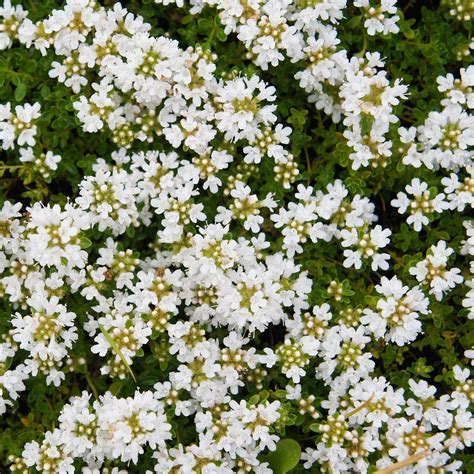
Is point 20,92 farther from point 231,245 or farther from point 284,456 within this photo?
point 284,456

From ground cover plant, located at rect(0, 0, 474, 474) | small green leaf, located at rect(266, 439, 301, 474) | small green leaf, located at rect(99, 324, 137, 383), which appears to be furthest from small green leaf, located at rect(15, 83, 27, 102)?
small green leaf, located at rect(266, 439, 301, 474)

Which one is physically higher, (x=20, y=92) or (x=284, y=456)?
(x=20, y=92)

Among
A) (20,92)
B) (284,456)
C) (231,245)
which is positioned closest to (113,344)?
(231,245)

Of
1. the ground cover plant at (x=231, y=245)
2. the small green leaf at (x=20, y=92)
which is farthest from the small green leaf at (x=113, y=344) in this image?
the small green leaf at (x=20, y=92)

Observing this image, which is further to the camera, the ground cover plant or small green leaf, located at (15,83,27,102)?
small green leaf, located at (15,83,27,102)

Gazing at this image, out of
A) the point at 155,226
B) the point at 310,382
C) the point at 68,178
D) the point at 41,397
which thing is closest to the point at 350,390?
the point at 310,382

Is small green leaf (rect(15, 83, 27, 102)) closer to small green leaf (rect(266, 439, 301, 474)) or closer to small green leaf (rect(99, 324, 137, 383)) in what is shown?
small green leaf (rect(99, 324, 137, 383))

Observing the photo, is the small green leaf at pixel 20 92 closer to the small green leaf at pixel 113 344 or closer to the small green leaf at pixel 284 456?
the small green leaf at pixel 113 344
